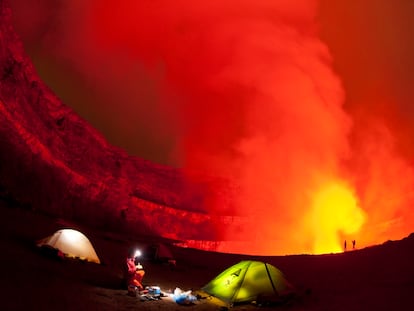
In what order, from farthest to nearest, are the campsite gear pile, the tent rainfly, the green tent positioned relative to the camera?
the tent rainfly, the green tent, the campsite gear pile

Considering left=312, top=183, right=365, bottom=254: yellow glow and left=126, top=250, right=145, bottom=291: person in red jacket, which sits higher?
left=312, top=183, right=365, bottom=254: yellow glow

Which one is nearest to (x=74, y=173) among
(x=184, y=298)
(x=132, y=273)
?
(x=132, y=273)

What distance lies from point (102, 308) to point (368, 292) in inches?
283

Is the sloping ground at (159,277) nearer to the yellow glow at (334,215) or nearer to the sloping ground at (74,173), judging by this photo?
the sloping ground at (74,173)

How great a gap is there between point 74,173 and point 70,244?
65.3 ft

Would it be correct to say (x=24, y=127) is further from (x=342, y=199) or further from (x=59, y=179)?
(x=342, y=199)

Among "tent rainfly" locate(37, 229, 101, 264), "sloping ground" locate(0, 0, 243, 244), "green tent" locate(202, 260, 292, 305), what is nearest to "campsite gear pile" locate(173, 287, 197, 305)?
"green tent" locate(202, 260, 292, 305)

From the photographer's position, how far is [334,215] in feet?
126

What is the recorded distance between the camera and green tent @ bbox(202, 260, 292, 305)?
37.9ft

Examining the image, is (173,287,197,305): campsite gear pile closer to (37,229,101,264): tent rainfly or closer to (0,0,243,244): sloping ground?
(37,229,101,264): tent rainfly

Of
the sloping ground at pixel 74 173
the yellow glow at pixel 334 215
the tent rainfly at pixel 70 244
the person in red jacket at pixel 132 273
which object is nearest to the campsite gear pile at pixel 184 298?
the person in red jacket at pixel 132 273

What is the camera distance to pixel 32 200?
2712 cm

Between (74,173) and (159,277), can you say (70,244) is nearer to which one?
(159,277)

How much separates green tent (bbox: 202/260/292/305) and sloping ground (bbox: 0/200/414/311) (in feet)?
1.25
